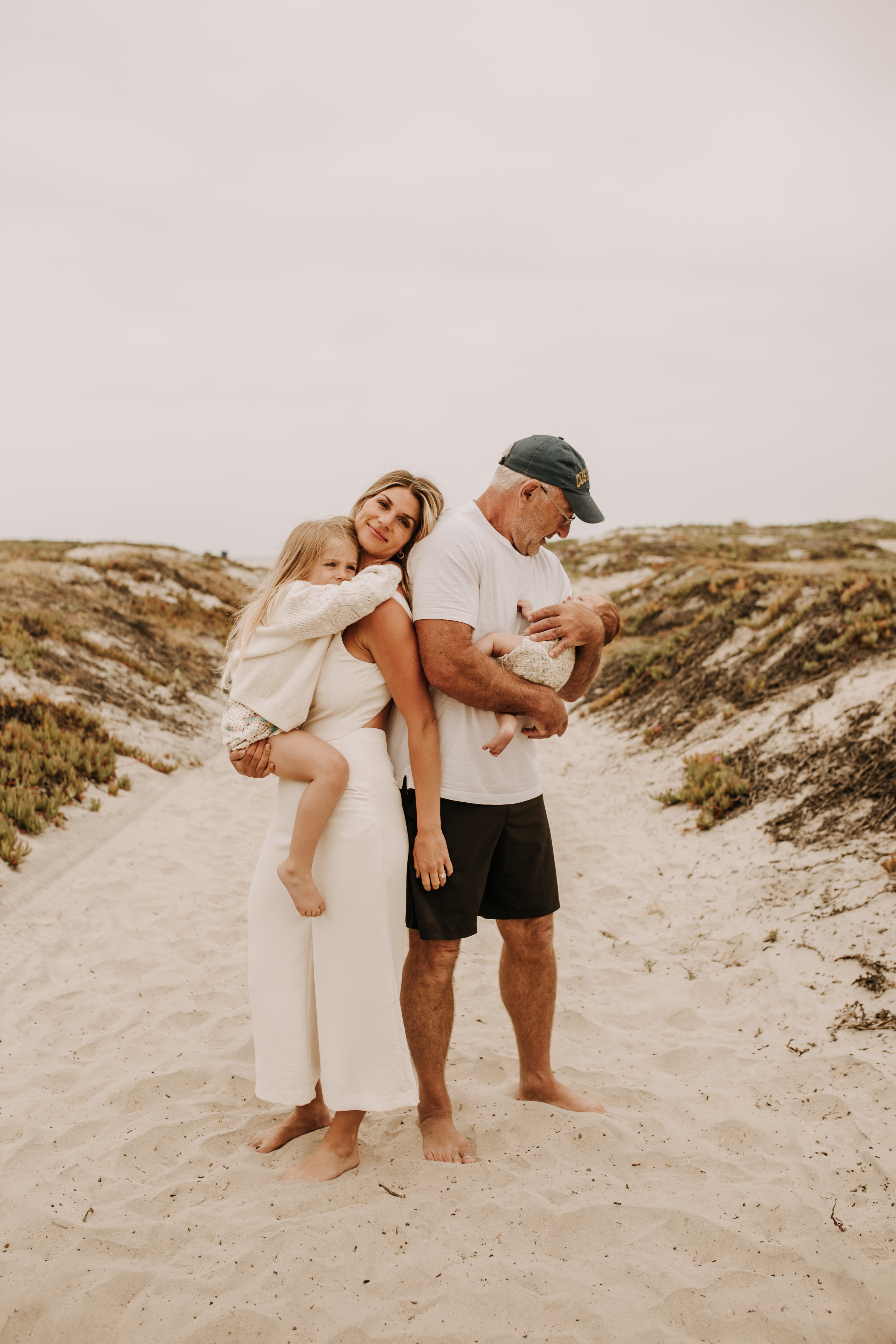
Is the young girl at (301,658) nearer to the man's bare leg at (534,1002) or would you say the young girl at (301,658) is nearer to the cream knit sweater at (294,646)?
the cream knit sweater at (294,646)

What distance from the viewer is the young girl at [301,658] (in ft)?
8.86

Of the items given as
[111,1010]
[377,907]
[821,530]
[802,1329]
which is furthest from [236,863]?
[821,530]

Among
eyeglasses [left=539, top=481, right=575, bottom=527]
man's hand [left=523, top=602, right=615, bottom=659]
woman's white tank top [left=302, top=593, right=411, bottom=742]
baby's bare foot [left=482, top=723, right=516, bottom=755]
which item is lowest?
baby's bare foot [left=482, top=723, right=516, bottom=755]

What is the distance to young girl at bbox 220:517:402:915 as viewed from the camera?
2701mm

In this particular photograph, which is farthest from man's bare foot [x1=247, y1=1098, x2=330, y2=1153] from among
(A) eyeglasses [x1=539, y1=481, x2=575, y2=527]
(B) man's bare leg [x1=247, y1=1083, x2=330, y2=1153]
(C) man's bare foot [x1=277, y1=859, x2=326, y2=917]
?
(A) eyeglasses [x1=539, y1=481, x2=575, y2=527]

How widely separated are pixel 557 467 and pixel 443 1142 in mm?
2549

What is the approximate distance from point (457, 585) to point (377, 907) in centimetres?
114

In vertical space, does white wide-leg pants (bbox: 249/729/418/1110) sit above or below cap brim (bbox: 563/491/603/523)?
below

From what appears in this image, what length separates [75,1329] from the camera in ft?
7.46

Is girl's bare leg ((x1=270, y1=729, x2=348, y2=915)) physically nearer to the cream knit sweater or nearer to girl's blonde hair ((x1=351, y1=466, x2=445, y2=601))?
the cream knit sweater

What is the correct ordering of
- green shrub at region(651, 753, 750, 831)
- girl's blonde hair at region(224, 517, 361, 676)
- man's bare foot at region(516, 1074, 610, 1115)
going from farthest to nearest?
green shrub at region(651, 753, 750, 831), man's bare foot at region(516, 1074, 610, 1115), girl's blonde hair at region(224, 517, 361, 676)

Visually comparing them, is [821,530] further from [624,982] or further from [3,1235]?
[3,1235]

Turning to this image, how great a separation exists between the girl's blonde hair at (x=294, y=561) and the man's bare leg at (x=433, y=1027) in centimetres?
129

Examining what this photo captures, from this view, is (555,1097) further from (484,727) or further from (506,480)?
(506,480)
